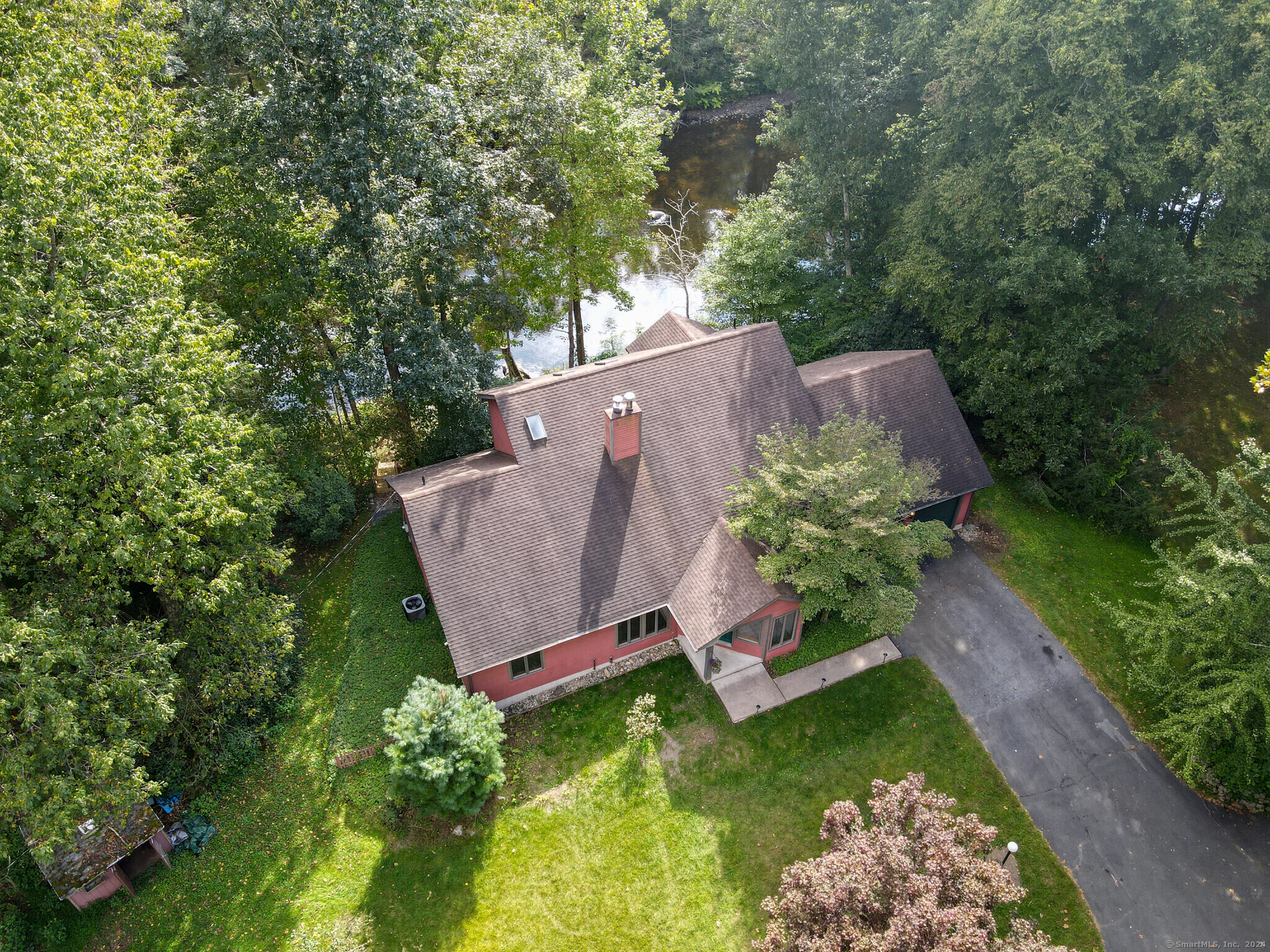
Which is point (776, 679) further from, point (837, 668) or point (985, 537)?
point (985, 537)

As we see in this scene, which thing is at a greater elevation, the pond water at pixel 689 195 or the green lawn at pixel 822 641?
the pond water at pixel 689 195

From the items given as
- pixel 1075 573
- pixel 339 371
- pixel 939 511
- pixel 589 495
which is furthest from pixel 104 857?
pixel 1075 573

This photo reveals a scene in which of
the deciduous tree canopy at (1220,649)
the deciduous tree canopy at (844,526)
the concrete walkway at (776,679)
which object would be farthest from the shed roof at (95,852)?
the deciduous tree canopy at (1220,649)

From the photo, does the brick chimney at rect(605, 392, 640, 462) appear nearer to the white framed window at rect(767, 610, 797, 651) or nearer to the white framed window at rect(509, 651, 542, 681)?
the white framed window at rect(509, 651, 542, 681)

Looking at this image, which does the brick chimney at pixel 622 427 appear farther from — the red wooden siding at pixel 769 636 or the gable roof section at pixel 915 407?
the gable roof section at pixel 915 407

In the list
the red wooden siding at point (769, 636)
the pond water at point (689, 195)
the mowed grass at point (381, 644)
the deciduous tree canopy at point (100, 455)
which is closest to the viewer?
the deciduous tree canopy at point (100, 455)

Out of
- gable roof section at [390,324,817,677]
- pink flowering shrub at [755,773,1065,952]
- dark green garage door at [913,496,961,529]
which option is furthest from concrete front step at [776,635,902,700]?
pink flowering shrub at [755,773,1065,952]
